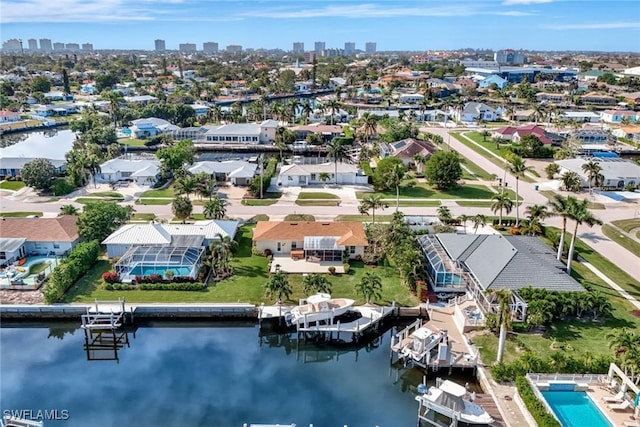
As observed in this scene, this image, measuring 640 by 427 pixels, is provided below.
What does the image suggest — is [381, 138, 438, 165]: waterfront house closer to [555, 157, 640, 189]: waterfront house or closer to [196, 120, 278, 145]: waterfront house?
[555, 157, 640, 189]: waterfront house

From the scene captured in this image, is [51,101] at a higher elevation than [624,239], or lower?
higher

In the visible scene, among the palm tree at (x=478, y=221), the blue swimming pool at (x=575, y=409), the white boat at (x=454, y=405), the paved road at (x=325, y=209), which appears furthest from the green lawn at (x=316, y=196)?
the blue swimming pool at (x=575, y=409)

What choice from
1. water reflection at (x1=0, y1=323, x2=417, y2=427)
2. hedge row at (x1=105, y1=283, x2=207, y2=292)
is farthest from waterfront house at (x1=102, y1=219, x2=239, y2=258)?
water reflection at (x1=0, y1=323, x2=417, y2=427)

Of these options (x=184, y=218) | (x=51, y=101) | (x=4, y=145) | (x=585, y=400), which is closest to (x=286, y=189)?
(x=184, y=218)

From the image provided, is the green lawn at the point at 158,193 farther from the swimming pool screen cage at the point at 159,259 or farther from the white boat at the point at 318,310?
the white boat at the point at 318,310

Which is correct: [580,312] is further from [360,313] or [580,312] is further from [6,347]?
[6,347]
